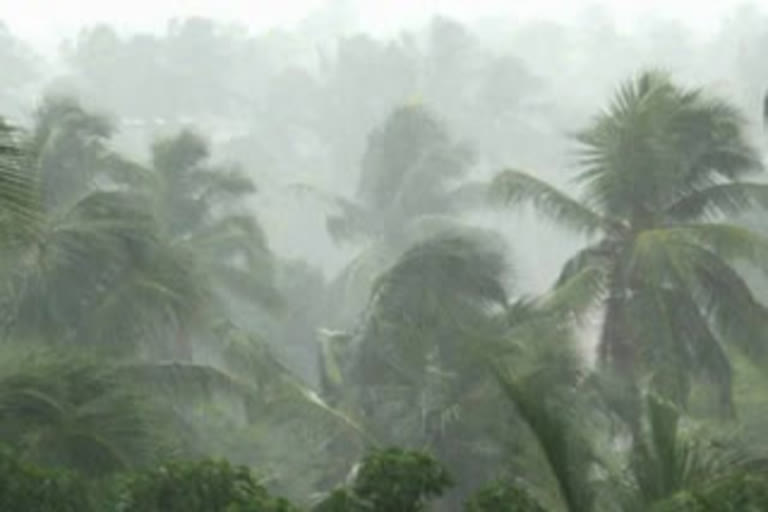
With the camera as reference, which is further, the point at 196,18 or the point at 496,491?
the point at 196,18

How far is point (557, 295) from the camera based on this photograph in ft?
47.5

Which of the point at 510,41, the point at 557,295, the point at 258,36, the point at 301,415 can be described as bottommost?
the point at 301,415

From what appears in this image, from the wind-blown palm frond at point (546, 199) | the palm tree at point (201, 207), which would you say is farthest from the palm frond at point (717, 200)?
the palm tree at point (201, 207)

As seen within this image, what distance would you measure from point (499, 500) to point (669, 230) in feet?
27.6

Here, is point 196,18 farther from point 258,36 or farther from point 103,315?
point 103,315

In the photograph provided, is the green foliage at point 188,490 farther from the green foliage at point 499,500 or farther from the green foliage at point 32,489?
the green foliage at point 499,500

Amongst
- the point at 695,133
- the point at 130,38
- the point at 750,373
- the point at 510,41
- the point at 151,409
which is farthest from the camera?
the point at 510,41

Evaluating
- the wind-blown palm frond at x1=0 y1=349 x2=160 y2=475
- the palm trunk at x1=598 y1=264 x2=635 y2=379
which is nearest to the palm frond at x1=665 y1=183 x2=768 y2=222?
the palm trunk at x1=598 y1=264 x2=635 y2=379

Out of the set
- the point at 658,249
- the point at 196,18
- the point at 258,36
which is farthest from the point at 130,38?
the point at 658,249

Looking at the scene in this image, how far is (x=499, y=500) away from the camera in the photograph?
6074 millimetres

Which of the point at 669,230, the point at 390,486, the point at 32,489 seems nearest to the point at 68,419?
the point at 32,489

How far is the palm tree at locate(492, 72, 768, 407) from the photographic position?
1425 centimetres

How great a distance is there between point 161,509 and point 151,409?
495 cm

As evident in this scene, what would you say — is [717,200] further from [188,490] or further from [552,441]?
[188,490]
